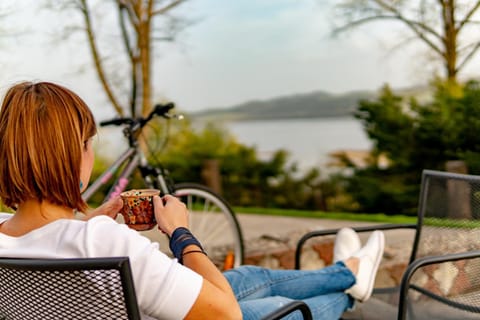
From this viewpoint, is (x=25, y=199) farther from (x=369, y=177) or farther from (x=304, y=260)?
(x=369, y=177)

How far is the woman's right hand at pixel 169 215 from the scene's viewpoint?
130 centimetres

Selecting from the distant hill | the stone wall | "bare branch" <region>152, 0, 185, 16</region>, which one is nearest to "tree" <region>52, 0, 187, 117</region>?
"bare branch" <region>152, 0, 185, 16</region>

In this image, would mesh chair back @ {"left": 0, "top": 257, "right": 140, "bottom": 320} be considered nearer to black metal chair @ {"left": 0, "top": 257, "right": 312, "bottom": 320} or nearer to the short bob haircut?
black metal chair @ {"left": 0, "top": 257, "right": 312, "bottom": 320}

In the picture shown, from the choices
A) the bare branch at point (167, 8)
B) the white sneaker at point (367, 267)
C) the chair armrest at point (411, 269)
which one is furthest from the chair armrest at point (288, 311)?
the bare branch at point (167, 8)

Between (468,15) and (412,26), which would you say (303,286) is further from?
(412,26)

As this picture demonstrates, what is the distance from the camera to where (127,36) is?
27.7ft

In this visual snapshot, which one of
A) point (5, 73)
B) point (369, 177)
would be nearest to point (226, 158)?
point (369, 177)

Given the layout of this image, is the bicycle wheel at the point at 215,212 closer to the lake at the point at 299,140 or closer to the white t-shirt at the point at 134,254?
the white t-shirt at the point at 134,254

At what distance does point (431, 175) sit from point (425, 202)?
0.33 ft

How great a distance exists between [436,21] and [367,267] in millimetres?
6763

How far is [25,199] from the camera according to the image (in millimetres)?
1208

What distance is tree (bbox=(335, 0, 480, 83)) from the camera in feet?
25.6

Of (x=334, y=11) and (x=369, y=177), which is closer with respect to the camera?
(x=369, y=177)

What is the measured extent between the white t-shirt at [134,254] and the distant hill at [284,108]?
7650 mm
